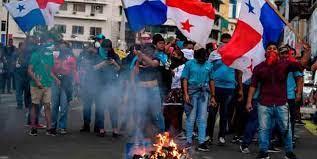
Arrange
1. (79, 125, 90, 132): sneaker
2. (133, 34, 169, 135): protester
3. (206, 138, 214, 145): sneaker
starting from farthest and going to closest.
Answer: (79, 125, 90, 132): sneaker
(206, 138, 214, 145): sneaker
(133, 34, 169, 135): protester

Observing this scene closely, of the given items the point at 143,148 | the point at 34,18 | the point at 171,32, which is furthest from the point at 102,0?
Answer: the point at 143,148

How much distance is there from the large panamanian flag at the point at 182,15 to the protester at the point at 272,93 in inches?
39.4

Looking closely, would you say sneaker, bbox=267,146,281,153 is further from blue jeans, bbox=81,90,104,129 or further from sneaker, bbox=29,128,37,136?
sneaker, bbox=29,128,37,136

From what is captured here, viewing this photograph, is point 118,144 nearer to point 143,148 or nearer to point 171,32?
point 143,148

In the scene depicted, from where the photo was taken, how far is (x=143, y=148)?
7.96 metres

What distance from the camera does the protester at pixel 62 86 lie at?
12.0 m

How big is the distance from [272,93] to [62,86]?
4.20 m

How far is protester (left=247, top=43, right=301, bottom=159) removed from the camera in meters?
9.68

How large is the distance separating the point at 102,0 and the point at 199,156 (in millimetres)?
77712

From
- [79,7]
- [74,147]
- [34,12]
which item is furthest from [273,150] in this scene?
[79,7]

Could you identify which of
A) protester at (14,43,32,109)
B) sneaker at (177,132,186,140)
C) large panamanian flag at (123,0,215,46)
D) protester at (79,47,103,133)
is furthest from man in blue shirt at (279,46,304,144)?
protester at (14,43,32,109)

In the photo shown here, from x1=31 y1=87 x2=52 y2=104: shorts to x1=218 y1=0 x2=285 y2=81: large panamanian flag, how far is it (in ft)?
11.8

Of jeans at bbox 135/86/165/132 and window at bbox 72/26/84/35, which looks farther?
window at bbox 72/26/84/35

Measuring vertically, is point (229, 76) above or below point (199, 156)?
above
